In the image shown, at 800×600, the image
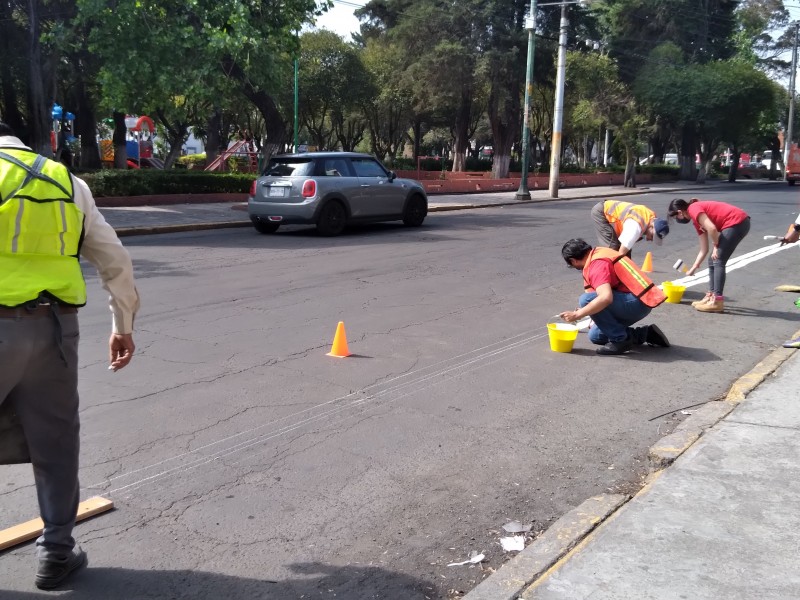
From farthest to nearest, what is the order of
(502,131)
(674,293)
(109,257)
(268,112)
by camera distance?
(502,131)
(268,112)
(674,293)
(109,257)

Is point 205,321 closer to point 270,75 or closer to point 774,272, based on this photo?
point 774,272

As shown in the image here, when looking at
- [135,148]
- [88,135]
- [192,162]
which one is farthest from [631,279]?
[192,162]

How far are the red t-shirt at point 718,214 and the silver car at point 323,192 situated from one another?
8519 mm

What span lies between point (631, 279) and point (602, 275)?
377 millimetres

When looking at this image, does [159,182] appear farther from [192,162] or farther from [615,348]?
[192,162]

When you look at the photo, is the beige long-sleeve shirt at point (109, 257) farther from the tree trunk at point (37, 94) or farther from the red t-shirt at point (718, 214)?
the tree trunk at point (37, 94)

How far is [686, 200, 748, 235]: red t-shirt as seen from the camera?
9.45m

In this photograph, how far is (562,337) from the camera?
7.58 metres

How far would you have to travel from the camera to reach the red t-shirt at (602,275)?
7.32 metres

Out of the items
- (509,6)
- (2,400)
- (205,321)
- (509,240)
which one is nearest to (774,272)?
(509,240)

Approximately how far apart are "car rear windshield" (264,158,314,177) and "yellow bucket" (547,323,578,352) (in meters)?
9.99

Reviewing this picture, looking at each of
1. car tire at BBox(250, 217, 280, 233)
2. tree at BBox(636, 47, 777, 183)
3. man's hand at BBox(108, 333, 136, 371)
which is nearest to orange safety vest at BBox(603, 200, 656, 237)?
man's hand at BBox(108, 333, 136, 371)

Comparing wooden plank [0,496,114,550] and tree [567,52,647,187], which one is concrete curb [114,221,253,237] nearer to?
wooden plank [0,496,114,550]

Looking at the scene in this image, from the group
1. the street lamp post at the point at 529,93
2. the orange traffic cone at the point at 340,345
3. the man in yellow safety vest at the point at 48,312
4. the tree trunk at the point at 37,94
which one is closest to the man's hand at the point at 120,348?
the man in yellow safety vest at the point at 48,312
